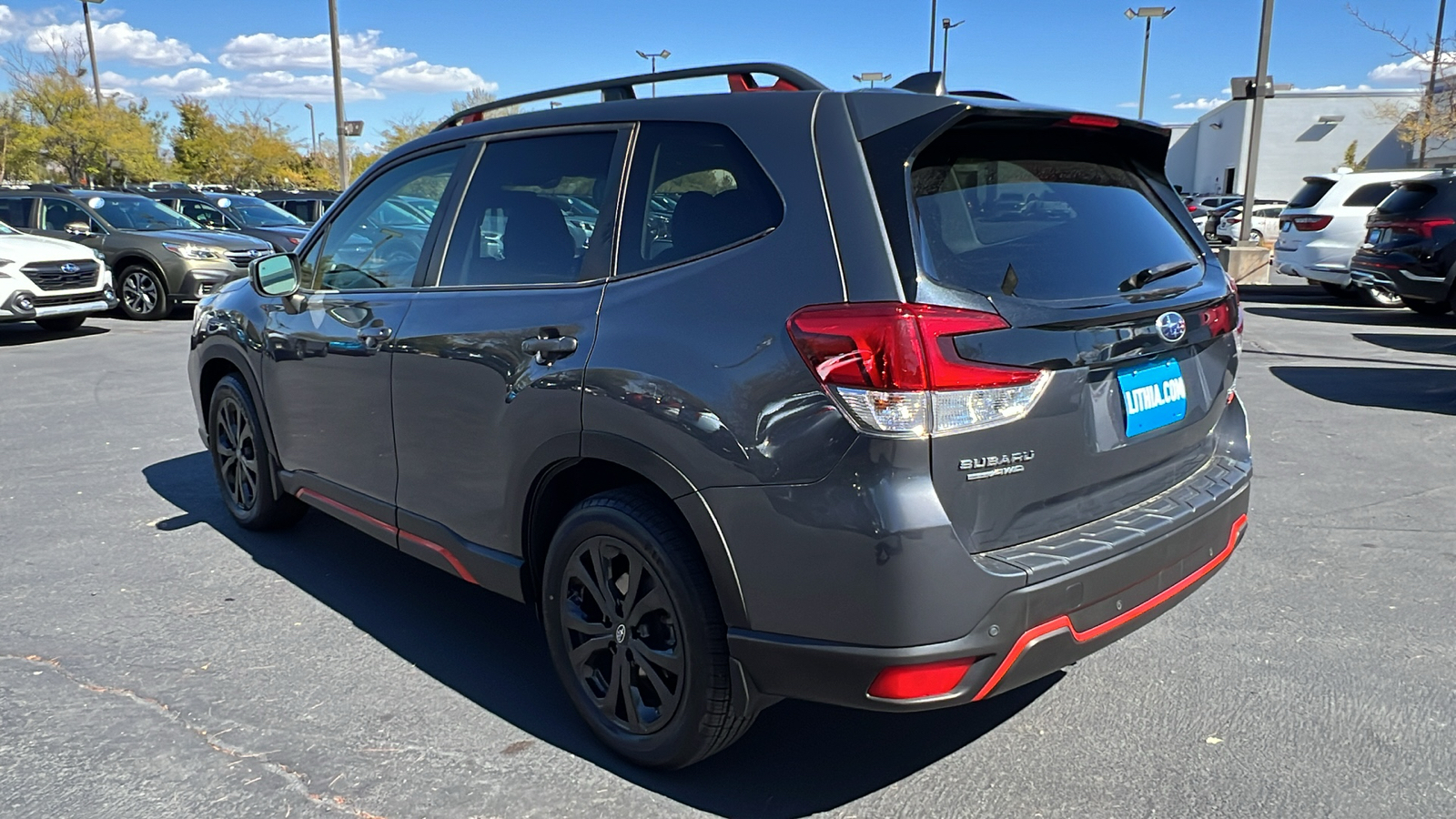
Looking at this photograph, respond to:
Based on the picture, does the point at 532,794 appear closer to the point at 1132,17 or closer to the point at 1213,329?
the point at 1213,329

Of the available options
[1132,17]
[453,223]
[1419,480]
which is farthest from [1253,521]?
[1132,17]

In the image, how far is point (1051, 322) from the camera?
96.0 inches

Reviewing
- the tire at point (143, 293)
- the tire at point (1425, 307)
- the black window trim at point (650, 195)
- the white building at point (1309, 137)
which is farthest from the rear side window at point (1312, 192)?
the white building at point (1309, 137)

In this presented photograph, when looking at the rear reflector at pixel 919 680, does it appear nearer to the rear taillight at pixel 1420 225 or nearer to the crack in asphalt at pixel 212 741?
the crack in asphalt at pixel 212 741

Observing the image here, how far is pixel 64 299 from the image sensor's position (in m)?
11.5

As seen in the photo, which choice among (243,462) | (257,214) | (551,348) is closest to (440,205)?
(551,348)

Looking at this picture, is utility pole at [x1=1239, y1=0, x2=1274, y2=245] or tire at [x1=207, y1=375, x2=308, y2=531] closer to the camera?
tire at [x1=207, y1=375, x2=308, y2=531]

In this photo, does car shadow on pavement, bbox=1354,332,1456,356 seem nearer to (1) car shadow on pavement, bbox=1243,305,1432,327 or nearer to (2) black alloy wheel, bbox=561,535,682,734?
(1) car shadow on pavement, bbox=1243,305,1432,327

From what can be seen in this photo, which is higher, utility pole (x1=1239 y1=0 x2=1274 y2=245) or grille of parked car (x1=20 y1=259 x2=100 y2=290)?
utility pole (x1=1239 y1=0 x2=1274 y2=245)

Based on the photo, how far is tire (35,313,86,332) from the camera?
1236 centimetres

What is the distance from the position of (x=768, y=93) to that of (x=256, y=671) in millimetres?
2519

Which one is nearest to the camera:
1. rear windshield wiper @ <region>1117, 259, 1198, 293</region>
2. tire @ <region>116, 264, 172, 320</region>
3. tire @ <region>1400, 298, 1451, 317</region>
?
rear windshield wiper @ <region>1117, 259, 1198, 293</region>

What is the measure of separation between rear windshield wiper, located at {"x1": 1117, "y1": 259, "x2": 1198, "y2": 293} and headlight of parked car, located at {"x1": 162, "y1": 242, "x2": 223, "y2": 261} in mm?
12977

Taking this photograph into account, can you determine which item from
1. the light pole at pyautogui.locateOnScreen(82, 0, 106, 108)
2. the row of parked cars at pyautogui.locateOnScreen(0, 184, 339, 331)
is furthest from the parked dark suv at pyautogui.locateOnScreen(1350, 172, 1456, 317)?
the light pole at pyautogui.locateOnScreen(82, 0, 106, 108)
